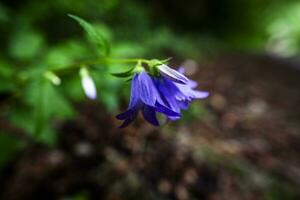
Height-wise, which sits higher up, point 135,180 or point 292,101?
point 292,101

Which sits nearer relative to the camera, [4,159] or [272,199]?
[4,159]

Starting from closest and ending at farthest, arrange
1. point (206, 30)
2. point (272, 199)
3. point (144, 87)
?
point (144, 87), point (272, 199), point (206, 30)

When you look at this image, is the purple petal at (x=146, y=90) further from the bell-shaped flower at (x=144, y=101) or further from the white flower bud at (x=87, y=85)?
the white flower bud at (x=87, y=85)

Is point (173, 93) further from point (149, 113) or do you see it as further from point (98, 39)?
point (98, 39)

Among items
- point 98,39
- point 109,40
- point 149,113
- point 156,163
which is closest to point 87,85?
point 98,39

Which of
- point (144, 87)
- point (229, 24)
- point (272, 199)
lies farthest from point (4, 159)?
point (229, 24)

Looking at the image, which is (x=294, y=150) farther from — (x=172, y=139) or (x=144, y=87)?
(x=144, y=87)

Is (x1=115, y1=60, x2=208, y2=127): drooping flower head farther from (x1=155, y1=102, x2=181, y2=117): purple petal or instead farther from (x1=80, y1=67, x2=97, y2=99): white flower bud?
(x1=80, y1=67, x2=97, y2=99): white flower bud
